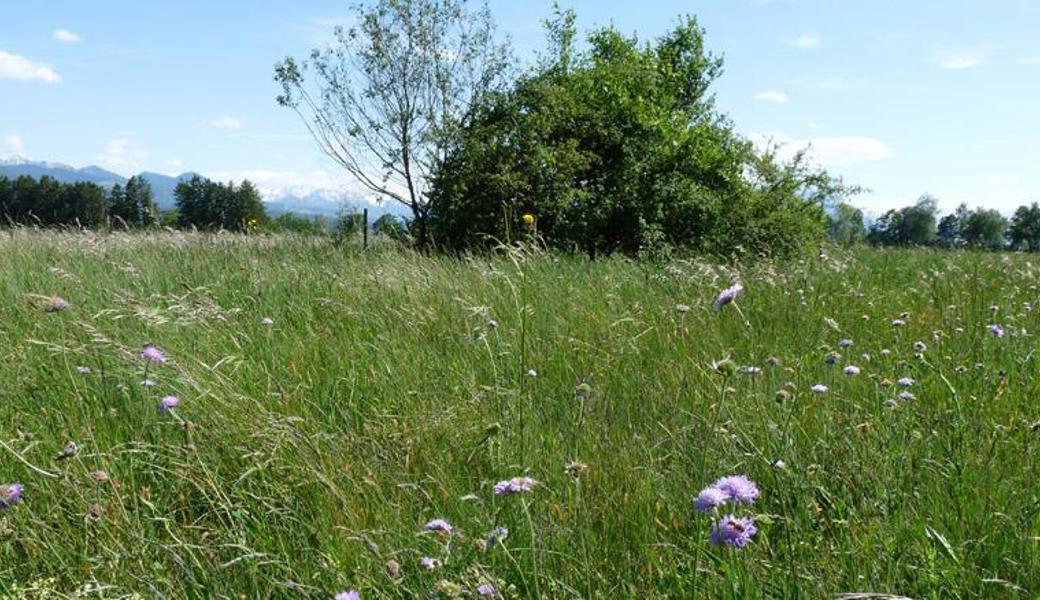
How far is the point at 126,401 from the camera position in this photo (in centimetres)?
258

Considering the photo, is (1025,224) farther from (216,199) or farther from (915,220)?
(216,199)

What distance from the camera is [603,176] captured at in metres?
10.7

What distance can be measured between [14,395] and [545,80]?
32.2ft

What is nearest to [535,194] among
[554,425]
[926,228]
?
[554,425]

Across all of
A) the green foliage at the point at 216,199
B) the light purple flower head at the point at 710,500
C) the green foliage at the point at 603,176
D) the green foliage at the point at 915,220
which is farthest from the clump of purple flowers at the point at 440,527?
the green foliage at the point at 915,220

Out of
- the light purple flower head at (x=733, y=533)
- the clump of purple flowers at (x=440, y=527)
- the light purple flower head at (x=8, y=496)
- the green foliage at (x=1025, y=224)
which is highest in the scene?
the green foliage at (x=1025, y=224)

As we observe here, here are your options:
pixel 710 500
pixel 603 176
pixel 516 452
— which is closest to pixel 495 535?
pixel 710 500

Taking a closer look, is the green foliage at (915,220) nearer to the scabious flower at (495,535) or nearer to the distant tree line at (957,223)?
the distant tree line at (957,223)

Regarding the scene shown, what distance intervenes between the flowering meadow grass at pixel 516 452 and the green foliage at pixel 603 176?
585 centimetres

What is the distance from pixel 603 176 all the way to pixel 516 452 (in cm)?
893

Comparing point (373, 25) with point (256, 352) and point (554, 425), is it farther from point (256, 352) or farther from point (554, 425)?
point (554, 425)

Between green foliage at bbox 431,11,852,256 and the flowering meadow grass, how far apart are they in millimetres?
5848

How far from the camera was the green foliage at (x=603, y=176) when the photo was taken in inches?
401

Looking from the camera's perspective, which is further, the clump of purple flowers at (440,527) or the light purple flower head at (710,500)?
the clump of purple flowers at (440,527)
